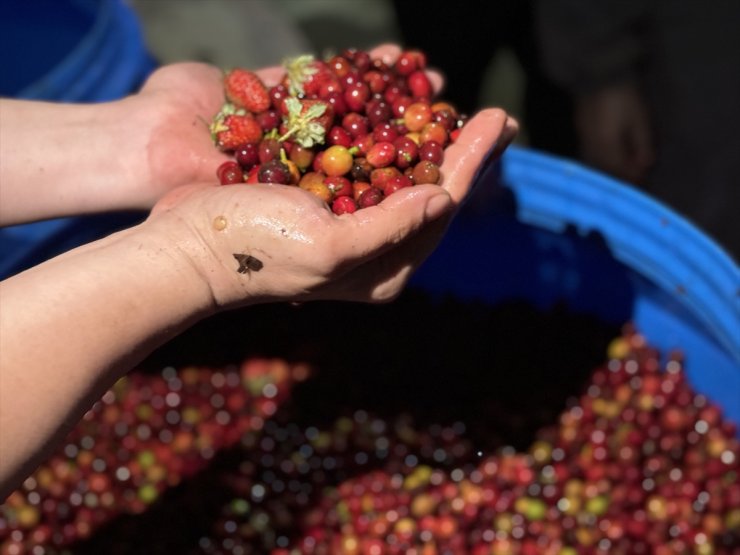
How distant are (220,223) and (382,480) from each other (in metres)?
1.41

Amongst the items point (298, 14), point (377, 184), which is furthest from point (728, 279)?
point (298, 14)

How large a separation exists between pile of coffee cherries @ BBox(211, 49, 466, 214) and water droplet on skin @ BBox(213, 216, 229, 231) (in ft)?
0.82

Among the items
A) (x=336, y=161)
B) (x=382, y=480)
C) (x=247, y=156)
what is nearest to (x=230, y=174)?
(x=247, y=156)

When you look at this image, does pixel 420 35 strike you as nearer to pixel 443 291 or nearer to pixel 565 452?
pixel 443 291

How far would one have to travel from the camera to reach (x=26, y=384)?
156cm

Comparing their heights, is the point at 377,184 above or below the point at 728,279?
above

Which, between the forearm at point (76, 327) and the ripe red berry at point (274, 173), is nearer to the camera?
the forearm at point (76, 327)

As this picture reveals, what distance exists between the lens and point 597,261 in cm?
293

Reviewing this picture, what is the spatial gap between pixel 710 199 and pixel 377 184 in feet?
6.30

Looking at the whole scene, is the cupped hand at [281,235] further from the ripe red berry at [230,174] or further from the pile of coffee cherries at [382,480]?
the pile of coffee cherries at [382,480]

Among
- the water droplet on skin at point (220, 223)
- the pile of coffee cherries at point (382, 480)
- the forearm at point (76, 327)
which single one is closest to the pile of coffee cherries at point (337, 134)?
the water droplet on skin at point (220, 223)

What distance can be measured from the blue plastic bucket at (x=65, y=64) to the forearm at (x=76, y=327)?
1102 millimetres

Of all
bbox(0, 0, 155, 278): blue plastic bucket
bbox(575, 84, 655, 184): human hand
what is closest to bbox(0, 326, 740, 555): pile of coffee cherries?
bbox(0, 0, 155, 278): blue plastic bucket

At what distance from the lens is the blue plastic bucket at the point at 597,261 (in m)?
2.51
